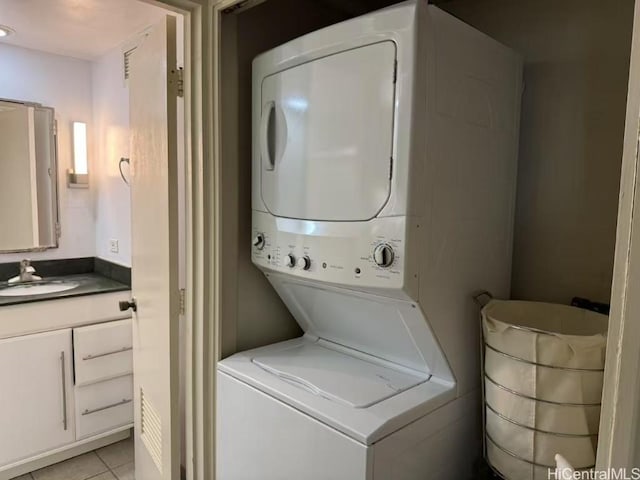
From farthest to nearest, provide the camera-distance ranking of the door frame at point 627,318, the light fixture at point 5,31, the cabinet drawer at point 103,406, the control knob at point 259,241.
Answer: the cabinet drawer at point 103,406, the light fixture at point 5,31, the control knob at point 259,241, the door frame at point 627,318

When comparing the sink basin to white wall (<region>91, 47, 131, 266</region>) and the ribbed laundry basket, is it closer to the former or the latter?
white wall (<region>91, 47, 131, 266</region>)

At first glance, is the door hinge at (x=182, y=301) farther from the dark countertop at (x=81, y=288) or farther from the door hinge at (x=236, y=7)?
the dark countertop at (x=81, y=288)

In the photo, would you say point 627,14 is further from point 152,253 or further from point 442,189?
point 152,253

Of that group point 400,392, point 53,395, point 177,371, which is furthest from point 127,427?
point 400,392

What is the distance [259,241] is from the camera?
146 centimetres

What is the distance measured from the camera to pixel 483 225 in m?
1.31

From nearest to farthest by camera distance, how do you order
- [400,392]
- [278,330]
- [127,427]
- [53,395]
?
[400,392] → [278,330] → [53,395] → [127,427]

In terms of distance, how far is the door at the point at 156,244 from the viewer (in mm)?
1555

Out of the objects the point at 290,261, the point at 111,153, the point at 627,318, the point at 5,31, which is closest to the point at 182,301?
the point at 290,261

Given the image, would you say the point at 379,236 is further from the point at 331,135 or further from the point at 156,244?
the point at 156,244

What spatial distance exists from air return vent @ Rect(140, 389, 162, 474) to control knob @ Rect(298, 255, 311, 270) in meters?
0.95

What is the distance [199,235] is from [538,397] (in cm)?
111

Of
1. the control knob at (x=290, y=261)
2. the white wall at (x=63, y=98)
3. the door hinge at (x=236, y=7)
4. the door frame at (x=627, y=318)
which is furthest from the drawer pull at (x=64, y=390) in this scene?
the door frame at (x=627, y=318)

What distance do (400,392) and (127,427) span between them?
203 cm
